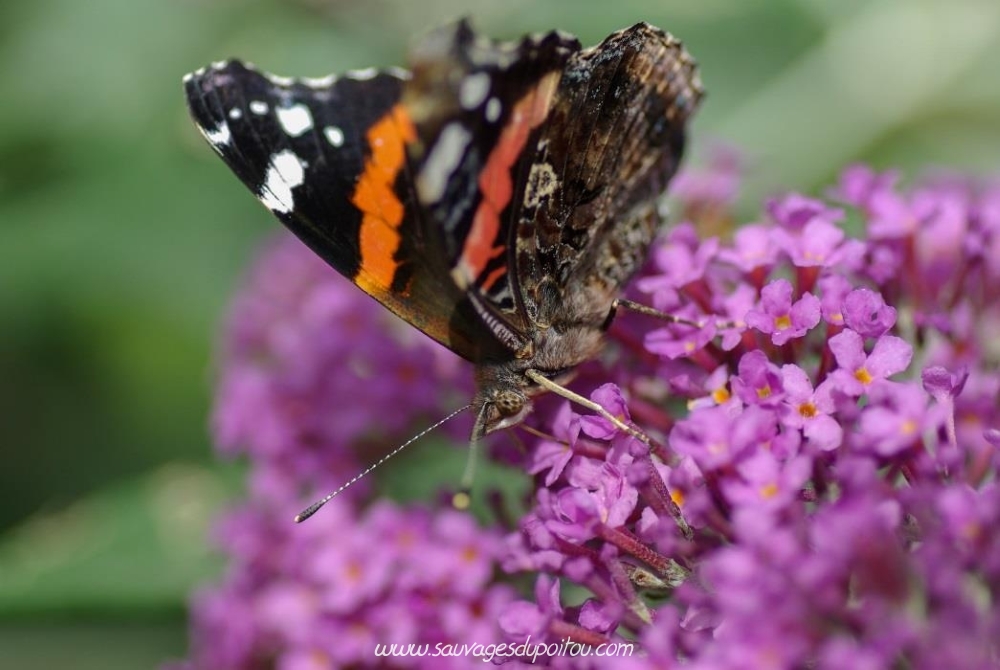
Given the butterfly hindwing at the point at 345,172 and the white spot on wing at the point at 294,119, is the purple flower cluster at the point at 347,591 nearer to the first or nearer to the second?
the butterfly hindwing at the point at 345,172

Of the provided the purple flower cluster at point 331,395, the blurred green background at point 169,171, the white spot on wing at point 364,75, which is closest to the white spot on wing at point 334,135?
the white spot on wing at point 364,75

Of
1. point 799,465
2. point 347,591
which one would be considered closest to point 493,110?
point 799,465

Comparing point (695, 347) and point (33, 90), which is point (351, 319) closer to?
point (695, 347)

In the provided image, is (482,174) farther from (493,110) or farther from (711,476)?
(711,476)

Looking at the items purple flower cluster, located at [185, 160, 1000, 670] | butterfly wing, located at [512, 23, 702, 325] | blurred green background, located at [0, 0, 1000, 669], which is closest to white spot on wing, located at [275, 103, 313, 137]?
butterfly wing, located at [512, 23, 702, 325]

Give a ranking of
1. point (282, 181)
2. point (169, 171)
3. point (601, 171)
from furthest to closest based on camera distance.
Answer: point (169, 171), point (601, 171), point (282, 181)

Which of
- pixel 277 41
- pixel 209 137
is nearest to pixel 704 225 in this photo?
pixel 209 137
